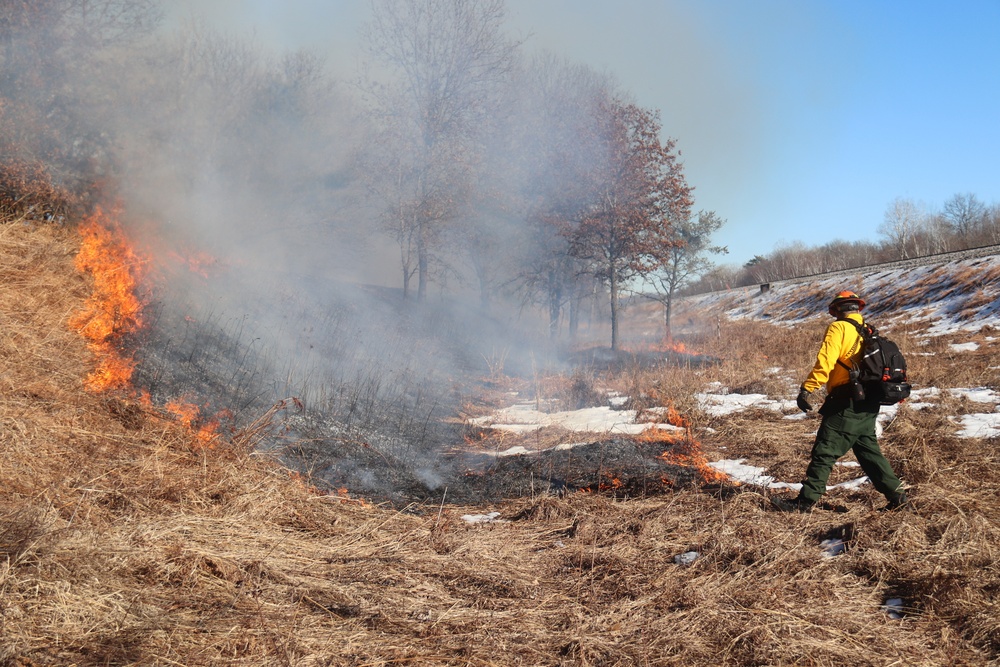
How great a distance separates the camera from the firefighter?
154 inches

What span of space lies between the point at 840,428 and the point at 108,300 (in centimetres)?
820

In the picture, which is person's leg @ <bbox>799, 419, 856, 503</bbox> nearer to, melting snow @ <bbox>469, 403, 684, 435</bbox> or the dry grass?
the dry grass

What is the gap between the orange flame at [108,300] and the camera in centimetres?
579

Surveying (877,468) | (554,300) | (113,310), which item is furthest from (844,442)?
(554,300)

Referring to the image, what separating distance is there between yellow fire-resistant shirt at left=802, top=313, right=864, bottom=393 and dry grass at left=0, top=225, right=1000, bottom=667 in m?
0.93

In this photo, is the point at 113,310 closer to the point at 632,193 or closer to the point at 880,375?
the point at 880,375

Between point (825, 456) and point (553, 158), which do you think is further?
point (553, 158)

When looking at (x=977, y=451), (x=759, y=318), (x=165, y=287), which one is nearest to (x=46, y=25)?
(x=165, y=287)

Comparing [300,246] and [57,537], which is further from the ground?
[300,246]

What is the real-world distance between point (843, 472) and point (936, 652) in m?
3.07

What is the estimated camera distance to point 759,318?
2538 cm

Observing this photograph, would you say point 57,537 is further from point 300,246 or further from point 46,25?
point 300,246

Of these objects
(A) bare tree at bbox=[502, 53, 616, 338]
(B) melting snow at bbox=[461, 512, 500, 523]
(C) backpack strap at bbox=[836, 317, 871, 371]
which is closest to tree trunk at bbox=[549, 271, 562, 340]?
(A) bare tree at bbox=[502, 53, 616, 338]

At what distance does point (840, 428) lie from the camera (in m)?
3.96
